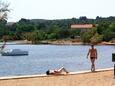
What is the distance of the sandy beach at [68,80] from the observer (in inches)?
899

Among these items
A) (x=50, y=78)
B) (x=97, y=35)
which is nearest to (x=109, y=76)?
(x=50, y=78)

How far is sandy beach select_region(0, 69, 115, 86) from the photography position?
22.8m

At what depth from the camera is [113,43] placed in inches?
7776

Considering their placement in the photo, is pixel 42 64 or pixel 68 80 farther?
pixel 42 64

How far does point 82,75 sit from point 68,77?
1165 millimetres

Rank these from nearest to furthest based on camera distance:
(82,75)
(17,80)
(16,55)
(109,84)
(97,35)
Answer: (109,84)
(17,80)
(82,75)
(16,55)
(97,35)

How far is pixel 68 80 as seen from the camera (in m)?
24.3

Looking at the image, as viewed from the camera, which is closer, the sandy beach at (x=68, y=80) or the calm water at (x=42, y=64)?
the sandy beach at (x=68, y=80)

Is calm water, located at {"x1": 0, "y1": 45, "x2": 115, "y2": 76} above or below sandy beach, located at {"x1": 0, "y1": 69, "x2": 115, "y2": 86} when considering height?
below

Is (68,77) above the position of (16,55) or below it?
above

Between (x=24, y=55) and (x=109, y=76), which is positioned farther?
(x=24, y=55)

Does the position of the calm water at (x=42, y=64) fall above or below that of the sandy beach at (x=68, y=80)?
below

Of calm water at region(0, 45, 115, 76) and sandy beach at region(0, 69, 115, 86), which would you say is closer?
sandy beach at region(0, 69, 115, 86)

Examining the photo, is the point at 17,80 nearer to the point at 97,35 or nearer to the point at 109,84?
the point at 109,84
